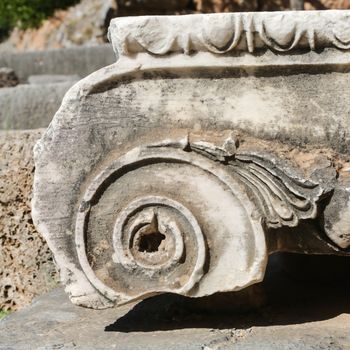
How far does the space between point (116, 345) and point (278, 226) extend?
0.51 metres

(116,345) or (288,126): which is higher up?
(288,126)

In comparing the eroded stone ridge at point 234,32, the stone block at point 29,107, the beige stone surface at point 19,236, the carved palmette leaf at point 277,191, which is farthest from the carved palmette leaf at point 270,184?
the stone block at point 29,107

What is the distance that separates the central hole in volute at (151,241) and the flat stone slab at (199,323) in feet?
0.75

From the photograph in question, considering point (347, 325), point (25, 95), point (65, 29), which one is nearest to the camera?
point (347, 325)

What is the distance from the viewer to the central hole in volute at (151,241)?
266cm

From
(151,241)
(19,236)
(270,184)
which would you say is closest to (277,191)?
(270,184)

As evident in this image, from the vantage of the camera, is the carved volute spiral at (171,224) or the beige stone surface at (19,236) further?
the beige stone surface at (19,236)

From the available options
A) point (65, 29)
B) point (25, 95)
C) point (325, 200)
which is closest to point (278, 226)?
point (325, 200)

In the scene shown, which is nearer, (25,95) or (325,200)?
(325,200)

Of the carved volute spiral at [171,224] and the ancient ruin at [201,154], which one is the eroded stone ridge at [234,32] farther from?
the carved volute spiral at [171,224]

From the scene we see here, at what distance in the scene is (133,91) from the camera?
2643 mm

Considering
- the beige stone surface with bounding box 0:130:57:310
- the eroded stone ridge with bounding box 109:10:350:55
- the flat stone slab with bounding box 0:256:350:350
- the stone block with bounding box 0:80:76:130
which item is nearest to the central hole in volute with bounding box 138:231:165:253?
the flat stone slab with bounding box 0:256:350:350

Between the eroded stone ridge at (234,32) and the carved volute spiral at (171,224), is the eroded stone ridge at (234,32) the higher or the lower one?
the higher one

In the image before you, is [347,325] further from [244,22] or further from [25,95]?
[25,95]
